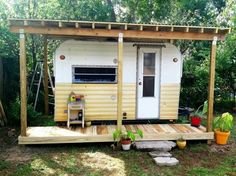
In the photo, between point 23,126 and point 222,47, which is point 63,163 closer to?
point 23,126

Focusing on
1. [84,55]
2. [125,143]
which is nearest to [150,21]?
[84,55]

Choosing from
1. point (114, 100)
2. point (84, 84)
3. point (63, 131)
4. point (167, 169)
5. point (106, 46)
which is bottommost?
point (167, 169)

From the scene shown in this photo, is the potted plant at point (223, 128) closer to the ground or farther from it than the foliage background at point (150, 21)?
closer to the ground

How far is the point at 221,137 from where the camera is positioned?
19.2ft

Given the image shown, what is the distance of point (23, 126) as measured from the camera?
17.2 feet

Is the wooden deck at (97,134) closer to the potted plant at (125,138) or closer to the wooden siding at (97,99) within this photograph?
the potted plant at (125,138)

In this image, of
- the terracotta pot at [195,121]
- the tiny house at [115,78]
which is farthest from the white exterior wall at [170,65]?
the terracotta pot at [195,121]

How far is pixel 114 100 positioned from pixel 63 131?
1.61m

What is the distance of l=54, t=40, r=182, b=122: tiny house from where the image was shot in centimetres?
643

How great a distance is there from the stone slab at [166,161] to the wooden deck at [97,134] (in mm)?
808

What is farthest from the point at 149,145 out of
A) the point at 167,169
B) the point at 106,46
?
the point at 106,46

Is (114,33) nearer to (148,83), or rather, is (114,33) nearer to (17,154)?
(148,83)

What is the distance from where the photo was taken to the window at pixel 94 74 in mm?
6488

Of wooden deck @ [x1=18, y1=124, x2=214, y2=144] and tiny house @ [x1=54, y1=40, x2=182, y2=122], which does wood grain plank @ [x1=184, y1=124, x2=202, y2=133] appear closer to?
wooden deck @ [x1=18, y1=124, x2=214, y2=144]
